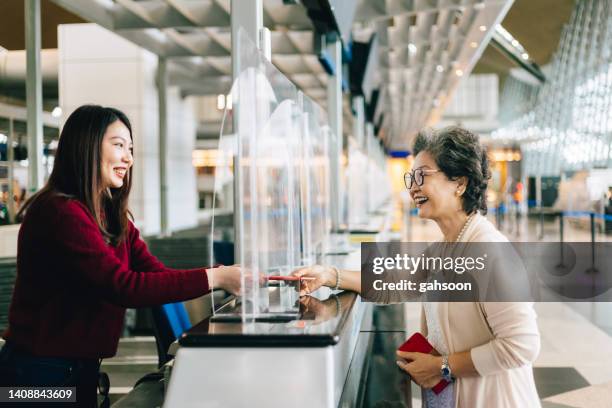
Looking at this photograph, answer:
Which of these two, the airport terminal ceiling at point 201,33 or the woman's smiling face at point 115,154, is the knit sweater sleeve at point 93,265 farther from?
the airport terminal ceiling at point 201,33

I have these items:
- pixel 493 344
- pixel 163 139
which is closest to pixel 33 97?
pixel 493 344

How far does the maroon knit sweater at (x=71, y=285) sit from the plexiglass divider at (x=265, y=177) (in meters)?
0.19

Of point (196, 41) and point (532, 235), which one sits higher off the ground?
point (196, 41)

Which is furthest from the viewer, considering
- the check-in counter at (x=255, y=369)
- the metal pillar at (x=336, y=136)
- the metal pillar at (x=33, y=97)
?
the metal pillar at (x=336, y=136)

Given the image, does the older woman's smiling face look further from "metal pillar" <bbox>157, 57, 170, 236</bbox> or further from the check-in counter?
"metal pillar" <bbox>157, 57, 170, 236</bbox>

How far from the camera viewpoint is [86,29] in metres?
8.30

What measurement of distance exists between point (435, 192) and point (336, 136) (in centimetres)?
549

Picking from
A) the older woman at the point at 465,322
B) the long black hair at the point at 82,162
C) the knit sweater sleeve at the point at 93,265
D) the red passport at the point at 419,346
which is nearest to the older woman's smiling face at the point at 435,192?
the older woman at the point at 465,322

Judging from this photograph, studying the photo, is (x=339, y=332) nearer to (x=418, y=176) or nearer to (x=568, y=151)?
(x=418, y=176)

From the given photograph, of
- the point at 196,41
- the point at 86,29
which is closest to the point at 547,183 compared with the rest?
the point at 196,41

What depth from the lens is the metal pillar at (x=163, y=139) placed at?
27.7 ft

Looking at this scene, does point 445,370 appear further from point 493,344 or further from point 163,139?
point 163,139

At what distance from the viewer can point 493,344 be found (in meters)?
1.56

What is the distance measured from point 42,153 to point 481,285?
3831 millimetres
